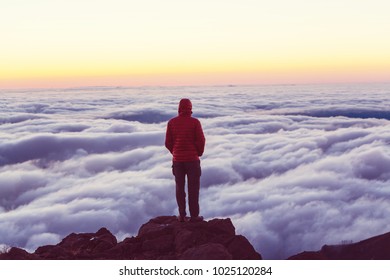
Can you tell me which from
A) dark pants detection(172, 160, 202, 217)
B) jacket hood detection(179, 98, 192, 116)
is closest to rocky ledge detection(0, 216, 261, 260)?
dark pants detection(172, 160, 202, 217)

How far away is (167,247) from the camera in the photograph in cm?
779

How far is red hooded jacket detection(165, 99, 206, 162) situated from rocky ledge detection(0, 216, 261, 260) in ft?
4.22

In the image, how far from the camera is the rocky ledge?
289 inches

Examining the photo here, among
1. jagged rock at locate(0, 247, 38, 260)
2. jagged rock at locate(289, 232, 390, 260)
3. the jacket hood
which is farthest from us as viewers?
jagged rock at locate(289, 232, 390, 260)

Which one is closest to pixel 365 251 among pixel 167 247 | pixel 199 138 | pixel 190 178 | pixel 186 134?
pixel 190 178

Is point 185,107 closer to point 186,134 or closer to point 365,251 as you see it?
point 186,134

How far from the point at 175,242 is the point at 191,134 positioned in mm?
1862

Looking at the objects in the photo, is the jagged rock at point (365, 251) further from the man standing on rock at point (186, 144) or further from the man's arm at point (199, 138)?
the man's arm at point (199, 138)

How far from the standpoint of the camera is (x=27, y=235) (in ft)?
131

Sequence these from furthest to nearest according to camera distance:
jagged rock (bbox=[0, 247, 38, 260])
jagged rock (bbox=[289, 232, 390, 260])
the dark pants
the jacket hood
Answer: jagged rock (bbox=[289, 232, 390, 260]), the dark pants, the jacket hood, jagged rock (bbox=[0, 247, 38, 260])

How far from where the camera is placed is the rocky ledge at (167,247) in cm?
734

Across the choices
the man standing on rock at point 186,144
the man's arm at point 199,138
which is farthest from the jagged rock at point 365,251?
the man's arm at point 199,138

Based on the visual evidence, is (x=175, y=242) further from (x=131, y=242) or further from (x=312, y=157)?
(x=312, y=157)

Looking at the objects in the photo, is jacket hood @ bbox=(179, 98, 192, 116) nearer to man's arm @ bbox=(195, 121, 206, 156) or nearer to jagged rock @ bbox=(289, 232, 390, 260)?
man's arm @ bbox=(195, 121, 206, 156)
